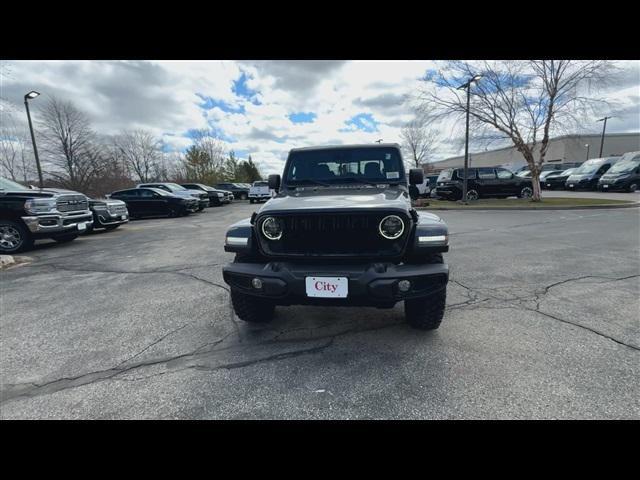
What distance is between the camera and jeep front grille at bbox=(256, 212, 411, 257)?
2496 mm

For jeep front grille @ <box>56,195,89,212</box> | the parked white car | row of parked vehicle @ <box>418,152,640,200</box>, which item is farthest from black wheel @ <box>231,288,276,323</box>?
the parked white car

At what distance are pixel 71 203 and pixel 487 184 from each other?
59.3ft

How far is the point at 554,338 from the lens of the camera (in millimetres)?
2770

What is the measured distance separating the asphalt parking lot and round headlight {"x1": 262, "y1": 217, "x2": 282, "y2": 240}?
1028mm

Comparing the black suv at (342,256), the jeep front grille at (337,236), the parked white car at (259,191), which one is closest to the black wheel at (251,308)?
the black suv at (342,256)

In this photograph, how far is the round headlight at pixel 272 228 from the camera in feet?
8.66

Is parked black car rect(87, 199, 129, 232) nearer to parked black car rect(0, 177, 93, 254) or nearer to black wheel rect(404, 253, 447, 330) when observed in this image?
parked black car rect(0, 177, 93, 254)

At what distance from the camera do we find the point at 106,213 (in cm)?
990

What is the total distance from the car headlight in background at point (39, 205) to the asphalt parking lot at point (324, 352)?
2688 millimetres

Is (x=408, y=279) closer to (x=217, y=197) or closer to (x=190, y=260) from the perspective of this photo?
(x=190, y=260)

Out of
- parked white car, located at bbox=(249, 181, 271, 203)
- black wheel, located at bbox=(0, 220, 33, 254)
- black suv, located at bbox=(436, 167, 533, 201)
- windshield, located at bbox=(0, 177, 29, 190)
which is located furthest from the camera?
parked white car, located at bbox=(249, 181, 271, 203)

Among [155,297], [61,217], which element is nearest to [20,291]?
[155,297]

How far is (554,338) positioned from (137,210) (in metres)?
16.0

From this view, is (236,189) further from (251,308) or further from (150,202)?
(251,308)
